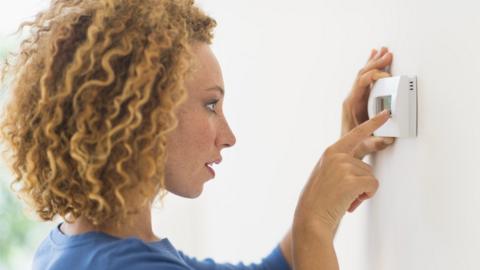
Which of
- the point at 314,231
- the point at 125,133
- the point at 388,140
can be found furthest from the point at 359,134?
the point at 125,133

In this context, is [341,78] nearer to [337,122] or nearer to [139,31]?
[337,122]

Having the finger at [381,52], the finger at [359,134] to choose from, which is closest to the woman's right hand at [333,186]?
the finger at [359,134]

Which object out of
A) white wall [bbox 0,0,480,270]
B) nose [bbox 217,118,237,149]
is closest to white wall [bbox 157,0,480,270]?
white wall [bbox 0,0,480,270]

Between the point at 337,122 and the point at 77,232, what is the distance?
0.47m

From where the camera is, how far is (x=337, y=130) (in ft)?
3.33

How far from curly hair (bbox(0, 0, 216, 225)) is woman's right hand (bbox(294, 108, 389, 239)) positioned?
21cm

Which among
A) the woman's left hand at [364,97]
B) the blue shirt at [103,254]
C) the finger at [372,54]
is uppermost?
the finger at [372,54]

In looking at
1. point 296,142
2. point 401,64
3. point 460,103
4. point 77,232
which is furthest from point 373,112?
point 77,232

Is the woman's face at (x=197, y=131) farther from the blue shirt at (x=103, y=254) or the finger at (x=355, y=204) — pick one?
the finger at (x=355, y=204)

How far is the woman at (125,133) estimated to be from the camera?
691mm

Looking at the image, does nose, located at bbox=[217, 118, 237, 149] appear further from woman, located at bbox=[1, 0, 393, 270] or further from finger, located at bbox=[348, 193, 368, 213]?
finger, located at bbox=[348, 193, 368, 213]

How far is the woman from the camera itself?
69 cm

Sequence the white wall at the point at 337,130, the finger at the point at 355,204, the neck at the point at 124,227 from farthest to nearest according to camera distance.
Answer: the finger at the point at 355,204
the neck at the point at 124,227
the white wall at the point at 337,130

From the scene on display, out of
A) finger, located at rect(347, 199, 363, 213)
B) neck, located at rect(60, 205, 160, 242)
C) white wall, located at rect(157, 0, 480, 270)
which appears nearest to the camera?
white wall, located at rect(157, 0, 480, 270)
